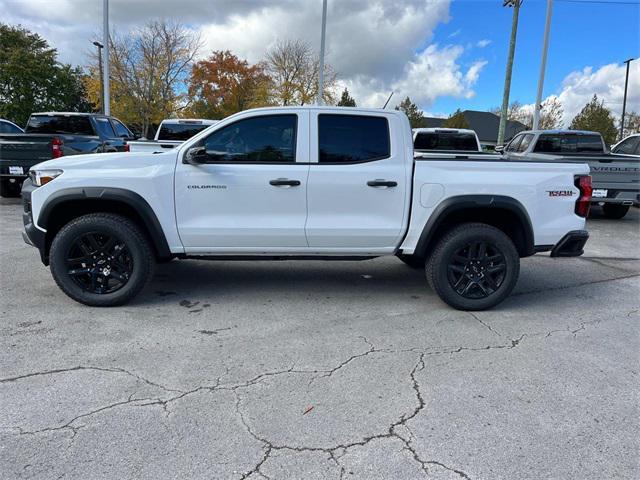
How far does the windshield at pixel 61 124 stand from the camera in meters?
10.9

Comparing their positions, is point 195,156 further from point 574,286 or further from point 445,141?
point 445,141

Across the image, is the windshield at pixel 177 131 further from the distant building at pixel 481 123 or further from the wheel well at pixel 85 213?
the distant building at pixel 481 123

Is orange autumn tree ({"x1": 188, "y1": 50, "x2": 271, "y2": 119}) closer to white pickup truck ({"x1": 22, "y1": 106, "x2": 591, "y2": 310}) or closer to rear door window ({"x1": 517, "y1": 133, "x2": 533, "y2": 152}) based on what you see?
rear door window ({"x1": 517, "y1": 133, "x2": 533, "y2": 152})

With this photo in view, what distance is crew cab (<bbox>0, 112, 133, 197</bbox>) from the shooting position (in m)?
9.19

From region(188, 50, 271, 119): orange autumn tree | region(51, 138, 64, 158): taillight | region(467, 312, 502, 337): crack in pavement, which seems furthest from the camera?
region(188, 50, 271, 119): orange autumn tree

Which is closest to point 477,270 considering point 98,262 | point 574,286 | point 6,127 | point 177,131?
point 574,286

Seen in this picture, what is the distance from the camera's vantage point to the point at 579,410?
9.52ft

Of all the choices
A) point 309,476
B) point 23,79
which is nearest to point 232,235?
point 309,476

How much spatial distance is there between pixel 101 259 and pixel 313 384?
8.33 feet

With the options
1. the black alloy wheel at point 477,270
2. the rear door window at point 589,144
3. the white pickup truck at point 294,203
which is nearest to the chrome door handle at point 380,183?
the white pickup truck at point 294,203

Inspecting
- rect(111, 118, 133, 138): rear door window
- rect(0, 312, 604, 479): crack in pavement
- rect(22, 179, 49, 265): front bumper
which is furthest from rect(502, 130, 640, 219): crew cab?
rect(111, 118, 133, 138): rear door window

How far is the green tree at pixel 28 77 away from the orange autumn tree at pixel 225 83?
1044cm

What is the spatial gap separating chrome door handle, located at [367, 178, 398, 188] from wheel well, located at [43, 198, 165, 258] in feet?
7.00

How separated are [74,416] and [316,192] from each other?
2642 millimetres
